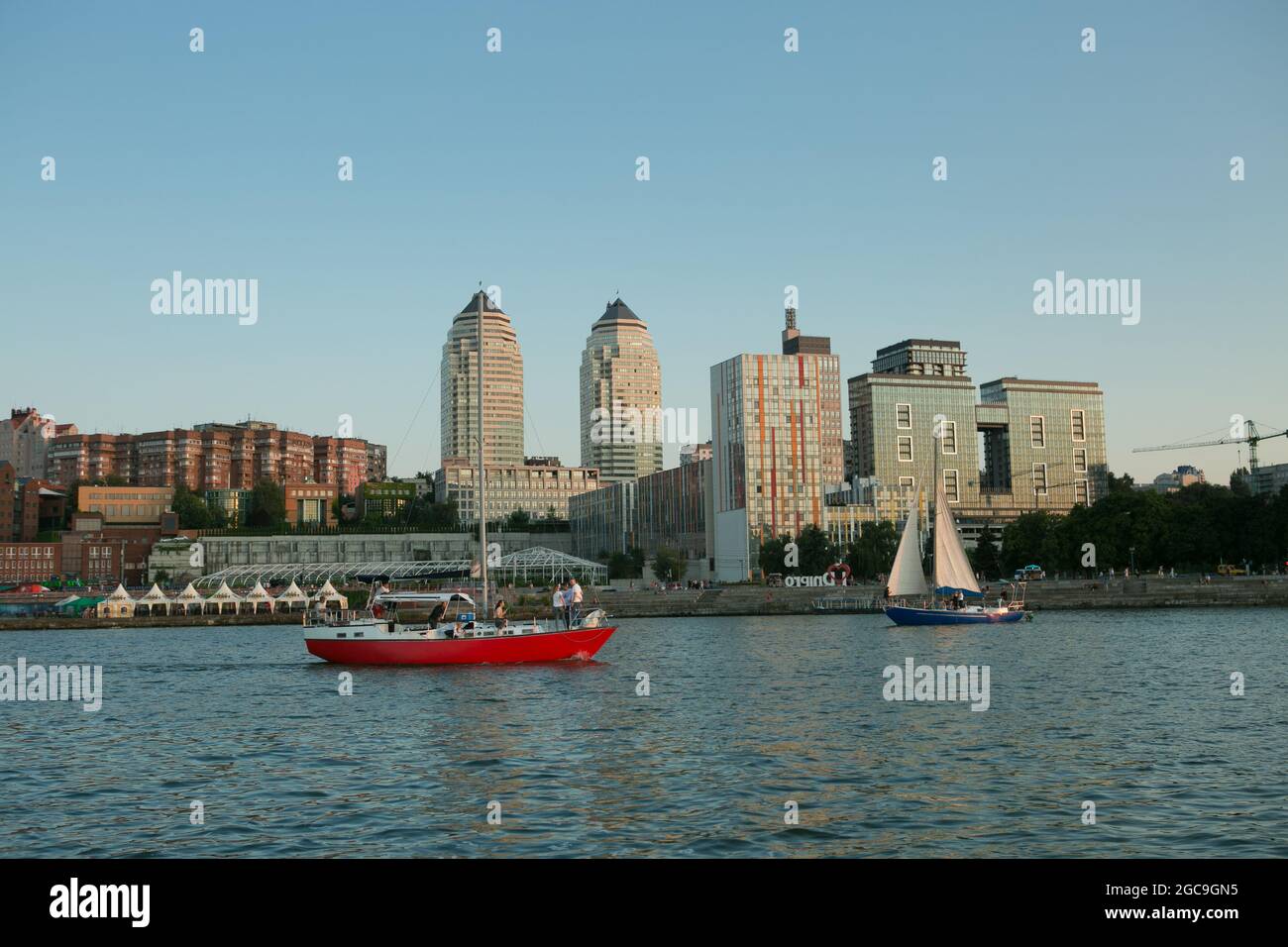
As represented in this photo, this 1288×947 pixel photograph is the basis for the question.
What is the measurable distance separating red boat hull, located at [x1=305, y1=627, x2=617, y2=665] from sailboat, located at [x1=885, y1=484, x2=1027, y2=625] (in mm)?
44990

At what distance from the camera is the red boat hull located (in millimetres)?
51781

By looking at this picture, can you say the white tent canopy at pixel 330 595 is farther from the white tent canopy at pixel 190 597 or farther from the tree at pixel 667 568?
the tree at pixel 667 568

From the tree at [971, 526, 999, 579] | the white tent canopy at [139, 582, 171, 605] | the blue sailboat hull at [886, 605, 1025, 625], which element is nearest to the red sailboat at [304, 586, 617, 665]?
the blue sailboat hull at [886, 605, 1025, 625]

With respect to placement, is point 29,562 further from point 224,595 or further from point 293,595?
point 293,595

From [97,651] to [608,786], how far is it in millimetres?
63714

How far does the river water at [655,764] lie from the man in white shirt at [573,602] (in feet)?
8.81

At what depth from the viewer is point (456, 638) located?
5159 cm

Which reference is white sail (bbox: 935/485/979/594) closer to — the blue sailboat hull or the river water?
the blue sailboat hull

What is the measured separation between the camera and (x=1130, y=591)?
11862 centimetres

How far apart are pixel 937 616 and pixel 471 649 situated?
51.0 metres

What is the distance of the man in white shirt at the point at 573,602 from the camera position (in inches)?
2092

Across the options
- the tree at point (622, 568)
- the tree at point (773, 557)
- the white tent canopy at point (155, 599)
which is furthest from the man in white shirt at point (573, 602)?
the tree at point (622, 568)

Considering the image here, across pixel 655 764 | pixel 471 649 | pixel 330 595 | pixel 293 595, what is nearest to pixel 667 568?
pixel 293 595
